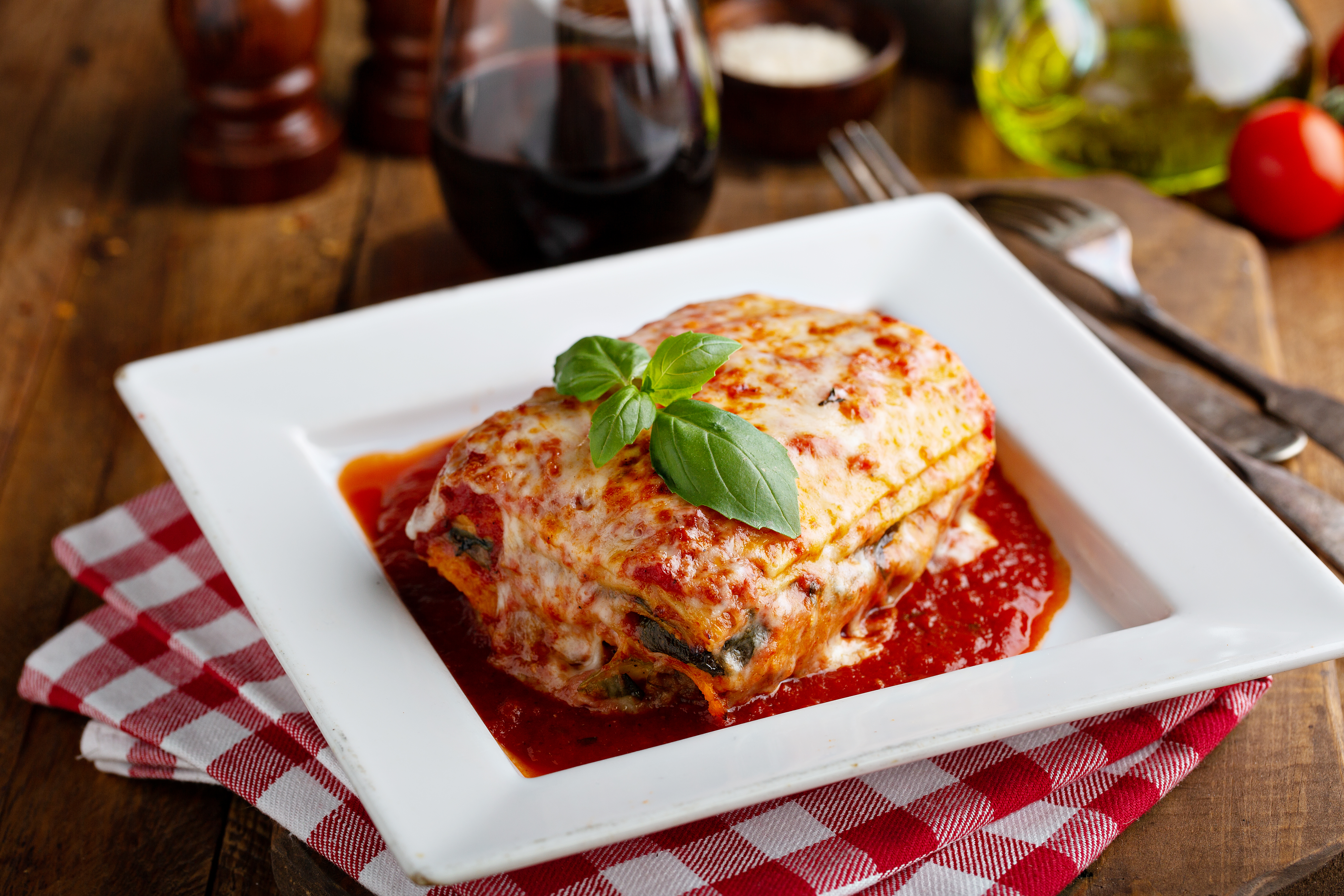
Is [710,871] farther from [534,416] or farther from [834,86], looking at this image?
[834,86]

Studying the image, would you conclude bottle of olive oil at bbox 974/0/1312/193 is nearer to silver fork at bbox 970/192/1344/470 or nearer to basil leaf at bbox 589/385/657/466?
silver fork at bbox 970/192/1344/470

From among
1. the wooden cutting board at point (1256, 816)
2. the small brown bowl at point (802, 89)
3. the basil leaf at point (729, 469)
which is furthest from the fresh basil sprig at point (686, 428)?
the small brown bowl at point (802, 89)

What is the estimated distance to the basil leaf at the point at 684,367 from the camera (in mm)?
2258

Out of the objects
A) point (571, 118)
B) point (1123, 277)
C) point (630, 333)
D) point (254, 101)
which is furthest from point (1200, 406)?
point (254, 101)

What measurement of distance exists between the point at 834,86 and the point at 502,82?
1355 mm

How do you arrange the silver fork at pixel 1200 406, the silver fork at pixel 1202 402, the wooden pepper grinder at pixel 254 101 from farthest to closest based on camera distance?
the wooden pepper grinder at pixel 254 101 → the silver fork at pixel 1202 402 → the silver fork at pixel 1200 406

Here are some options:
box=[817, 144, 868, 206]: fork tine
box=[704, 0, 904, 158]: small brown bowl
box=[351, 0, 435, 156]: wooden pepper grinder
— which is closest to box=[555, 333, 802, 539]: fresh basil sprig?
box=[817, 144, 868, 206]: fork tine

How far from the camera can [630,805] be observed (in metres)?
1.88

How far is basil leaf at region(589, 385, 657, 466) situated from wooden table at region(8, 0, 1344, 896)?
914mm

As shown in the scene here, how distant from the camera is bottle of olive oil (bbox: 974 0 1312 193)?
403cm

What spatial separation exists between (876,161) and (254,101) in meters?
2.16

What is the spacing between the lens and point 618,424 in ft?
7.08

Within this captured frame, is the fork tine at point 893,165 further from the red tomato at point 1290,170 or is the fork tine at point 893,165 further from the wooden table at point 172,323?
the red tomato at point 1290,170

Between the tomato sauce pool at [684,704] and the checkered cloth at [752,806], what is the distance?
0.59 feet
